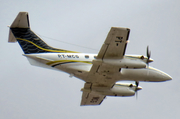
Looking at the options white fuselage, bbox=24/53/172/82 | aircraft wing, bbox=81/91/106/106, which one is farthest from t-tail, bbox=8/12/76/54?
aircraft wing, bbox=81/91/106/106

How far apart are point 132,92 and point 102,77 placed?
5.43 meters

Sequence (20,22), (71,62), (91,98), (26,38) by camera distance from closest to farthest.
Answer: (71,62) < (20,22) < (26,38) < (91,98)

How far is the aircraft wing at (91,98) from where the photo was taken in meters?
35.2

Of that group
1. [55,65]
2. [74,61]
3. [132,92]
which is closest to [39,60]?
[55,65]

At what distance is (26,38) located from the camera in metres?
30.1

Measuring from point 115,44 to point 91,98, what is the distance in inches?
449

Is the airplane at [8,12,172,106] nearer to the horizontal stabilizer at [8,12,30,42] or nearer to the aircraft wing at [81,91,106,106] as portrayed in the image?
the horizontal stabilizer at [8,12,30,42]

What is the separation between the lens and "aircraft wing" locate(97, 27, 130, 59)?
2514 cm

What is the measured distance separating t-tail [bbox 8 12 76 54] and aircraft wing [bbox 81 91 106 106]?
24.9 feet

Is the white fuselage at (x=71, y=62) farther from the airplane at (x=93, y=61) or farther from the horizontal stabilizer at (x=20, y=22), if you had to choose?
the horizontal stabilizer at (x=20, y=22)

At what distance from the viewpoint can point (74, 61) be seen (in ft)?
96.4

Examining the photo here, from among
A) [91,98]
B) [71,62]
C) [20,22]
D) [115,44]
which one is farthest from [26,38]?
[91,98]

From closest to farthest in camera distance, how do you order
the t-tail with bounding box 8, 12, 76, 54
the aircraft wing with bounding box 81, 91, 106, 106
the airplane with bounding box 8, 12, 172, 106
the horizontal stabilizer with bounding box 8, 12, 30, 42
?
1. the airplane with bounding box 8, 12, 172, 106
2. the horizontal stabilizer with bounding box 8, 12, 30, 42
3. the t-tail with bounding box 8, 12, 76, 54
4. the aircraft wing with bounding box 81, 91, 106, 106

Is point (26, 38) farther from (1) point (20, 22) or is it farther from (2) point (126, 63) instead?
(2) point (126, 63)
